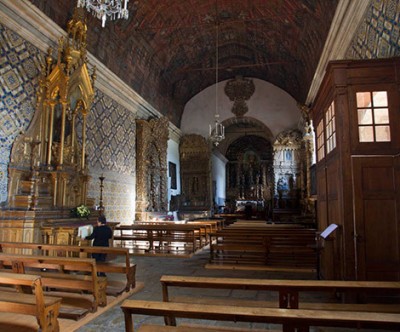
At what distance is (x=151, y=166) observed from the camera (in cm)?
1474

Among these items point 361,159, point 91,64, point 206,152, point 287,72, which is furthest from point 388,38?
point 206,152

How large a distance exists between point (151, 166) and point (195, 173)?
14.8 ft

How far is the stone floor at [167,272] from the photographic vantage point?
11.4ft

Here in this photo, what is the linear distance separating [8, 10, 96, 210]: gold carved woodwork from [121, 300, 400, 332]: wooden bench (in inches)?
209

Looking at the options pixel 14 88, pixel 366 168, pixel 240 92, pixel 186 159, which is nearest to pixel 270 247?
pixel 366 168

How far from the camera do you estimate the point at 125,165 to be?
41.9 feet

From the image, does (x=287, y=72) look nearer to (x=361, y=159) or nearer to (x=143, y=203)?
(x=143, y=203)

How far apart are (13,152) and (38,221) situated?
1703 millimetres

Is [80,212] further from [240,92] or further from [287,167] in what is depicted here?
[240,92]

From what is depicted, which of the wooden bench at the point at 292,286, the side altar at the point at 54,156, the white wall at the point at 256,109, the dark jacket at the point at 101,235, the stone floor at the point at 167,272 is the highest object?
the white wall at the point at 256,109

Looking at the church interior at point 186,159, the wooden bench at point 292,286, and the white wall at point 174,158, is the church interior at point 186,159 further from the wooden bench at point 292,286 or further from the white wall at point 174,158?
the white wall at point 174,158

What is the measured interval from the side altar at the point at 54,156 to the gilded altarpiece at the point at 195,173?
9.75m

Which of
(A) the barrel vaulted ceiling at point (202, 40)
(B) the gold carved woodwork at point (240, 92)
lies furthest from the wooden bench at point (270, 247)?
(B) the gold carved woodwork at point (240, 92)

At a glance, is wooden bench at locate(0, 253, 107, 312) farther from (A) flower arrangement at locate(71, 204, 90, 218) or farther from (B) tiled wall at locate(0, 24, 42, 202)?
(A) flower arrangement at locate(71, 204, 90, 218)
